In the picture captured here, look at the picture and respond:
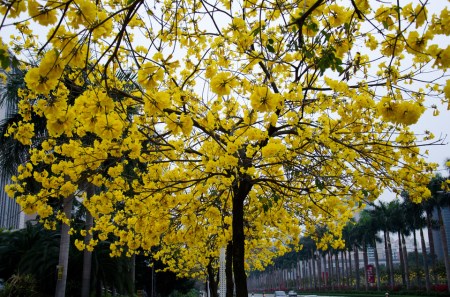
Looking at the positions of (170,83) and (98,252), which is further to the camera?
(98,252)

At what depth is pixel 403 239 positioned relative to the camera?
128 feet

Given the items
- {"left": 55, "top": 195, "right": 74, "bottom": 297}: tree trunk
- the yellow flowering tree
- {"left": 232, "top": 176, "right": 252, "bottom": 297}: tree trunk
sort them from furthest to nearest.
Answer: {"left": 55, "top": 195, "right": 74, "bottom": 297}: tree trunk, {"left": 232, "top": 176, "right": 252, "bottom": 297}: tree trunk, the yellow flowering tree

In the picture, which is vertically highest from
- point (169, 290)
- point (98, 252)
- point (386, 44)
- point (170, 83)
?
point (170, 83)

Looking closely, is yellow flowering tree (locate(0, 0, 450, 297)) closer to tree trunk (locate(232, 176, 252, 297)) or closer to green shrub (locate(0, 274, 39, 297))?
tree trunk (locate(232, 176, 252, 297))

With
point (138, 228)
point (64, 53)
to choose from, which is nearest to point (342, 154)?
point (138, 228)

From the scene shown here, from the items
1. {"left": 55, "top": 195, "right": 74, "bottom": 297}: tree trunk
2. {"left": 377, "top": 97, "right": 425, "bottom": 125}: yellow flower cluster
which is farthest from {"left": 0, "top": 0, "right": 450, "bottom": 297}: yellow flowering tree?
Answer: {"left": 55, "top": 195, "right": 74, "bottom": 297}: tree trunk

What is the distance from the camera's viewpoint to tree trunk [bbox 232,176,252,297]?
613 centimetres

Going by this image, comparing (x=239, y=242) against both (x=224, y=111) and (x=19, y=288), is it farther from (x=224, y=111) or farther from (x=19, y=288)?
(x=19, y=288)

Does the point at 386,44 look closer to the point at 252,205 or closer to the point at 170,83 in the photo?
the point at 170,83

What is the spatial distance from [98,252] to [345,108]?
12.6 metres

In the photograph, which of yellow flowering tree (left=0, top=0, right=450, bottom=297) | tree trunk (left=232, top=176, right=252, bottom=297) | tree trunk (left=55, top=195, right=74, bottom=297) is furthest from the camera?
tree trunk (left=55, top=195, right=74, bottom=297)

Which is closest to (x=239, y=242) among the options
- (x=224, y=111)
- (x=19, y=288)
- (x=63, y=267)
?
(x=224, y=111)

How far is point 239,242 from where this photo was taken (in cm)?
A: 629

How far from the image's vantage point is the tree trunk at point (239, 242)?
6.13m
